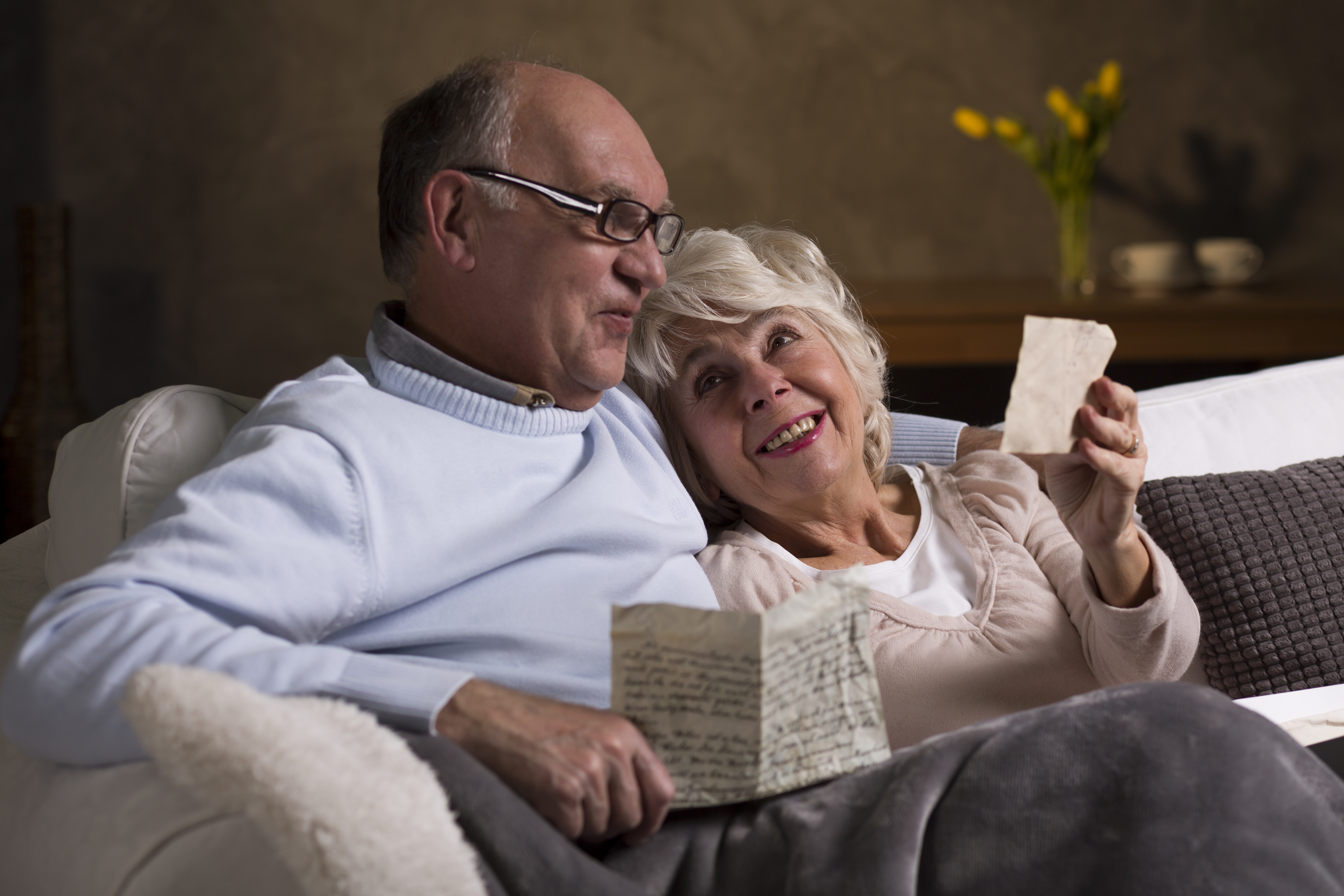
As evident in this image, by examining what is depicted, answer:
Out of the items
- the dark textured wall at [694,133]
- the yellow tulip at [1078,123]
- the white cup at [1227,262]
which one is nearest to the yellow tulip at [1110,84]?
the yellow tulip at [1078,123]

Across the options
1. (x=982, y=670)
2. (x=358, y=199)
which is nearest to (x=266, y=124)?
(x=358, y=199)

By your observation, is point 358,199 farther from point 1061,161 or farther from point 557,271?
point 557,271

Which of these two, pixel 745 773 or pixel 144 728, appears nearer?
pixel 144 728

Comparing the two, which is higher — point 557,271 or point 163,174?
point 557,271

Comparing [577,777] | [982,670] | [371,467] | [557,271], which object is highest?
[557,271]

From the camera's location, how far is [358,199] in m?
3.82

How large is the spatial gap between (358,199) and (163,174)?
Answer: 2.00ft

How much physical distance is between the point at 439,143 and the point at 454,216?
9 cm

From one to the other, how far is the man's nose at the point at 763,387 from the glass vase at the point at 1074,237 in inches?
92.7

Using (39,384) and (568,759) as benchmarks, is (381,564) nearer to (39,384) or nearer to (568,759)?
(568,759)

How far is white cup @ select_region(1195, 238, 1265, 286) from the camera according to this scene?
3.58 meters

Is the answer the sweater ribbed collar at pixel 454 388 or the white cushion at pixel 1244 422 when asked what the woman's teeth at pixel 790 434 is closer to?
A: the sweater ribbed collar at pixel 454 388

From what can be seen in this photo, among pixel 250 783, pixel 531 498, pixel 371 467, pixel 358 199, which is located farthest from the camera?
pixel 358 199

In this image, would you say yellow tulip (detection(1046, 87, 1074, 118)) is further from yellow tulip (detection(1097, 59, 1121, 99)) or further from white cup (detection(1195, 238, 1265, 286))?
white cup (detection(1195, 238, 1265, 286))
